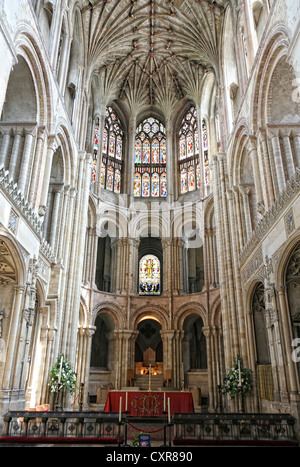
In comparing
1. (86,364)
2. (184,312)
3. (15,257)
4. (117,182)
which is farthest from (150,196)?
(15,257)

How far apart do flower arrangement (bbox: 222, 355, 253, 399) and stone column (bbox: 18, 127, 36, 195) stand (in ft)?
36.6

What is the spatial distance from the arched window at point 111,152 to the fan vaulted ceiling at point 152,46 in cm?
205

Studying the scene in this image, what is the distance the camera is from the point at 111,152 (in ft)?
99.2

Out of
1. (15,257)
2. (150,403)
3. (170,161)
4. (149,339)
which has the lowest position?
(150,403)

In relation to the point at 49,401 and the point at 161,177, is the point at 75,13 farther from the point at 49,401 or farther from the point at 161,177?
the point at 49,401

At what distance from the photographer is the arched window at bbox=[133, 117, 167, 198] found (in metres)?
30.3

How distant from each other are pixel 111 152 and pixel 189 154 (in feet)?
20.8

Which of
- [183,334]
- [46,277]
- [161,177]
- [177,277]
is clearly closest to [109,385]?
[183,334]

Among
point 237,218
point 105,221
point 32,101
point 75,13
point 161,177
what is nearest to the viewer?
point 32,101

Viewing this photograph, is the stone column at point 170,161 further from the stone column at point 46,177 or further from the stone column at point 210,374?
the stone column at point 46,177

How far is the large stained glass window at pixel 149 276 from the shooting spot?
28.5m

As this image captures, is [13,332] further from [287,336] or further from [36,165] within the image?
[287,336]

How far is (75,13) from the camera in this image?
22.2m
